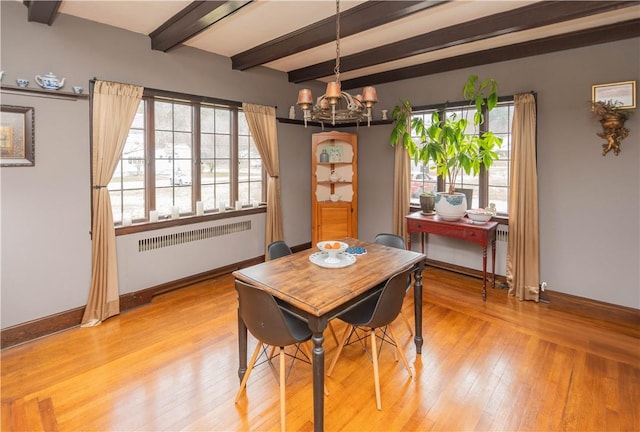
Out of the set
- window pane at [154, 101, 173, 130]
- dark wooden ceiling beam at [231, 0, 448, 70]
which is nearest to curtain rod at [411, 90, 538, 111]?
dark wooden ceiling beam at [231, 0, 448, 70]

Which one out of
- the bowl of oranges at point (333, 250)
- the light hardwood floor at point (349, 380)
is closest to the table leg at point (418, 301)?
the light hardwood floor at point (349, 380)

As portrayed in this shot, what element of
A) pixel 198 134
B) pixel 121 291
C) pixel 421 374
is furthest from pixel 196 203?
pixel 421 374

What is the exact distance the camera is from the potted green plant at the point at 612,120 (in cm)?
324

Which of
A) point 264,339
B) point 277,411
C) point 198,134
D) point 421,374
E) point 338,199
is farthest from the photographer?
point 338,199

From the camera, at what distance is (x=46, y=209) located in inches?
118

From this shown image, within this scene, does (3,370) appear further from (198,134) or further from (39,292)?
(198,134)

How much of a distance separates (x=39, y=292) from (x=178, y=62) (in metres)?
2.64

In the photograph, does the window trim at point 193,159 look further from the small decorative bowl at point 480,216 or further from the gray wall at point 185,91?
the small decorative bowl at point 480,216

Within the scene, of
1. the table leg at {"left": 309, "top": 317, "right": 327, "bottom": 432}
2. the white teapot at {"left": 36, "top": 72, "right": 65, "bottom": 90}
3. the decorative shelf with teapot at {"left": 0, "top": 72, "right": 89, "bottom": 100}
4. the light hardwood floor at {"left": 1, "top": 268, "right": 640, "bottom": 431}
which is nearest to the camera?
the table leg at {"left": 309, "top": 317, "right": 327, "bottom": 432}

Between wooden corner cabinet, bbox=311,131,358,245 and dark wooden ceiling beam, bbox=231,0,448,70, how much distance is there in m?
1.66

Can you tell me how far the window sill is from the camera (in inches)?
141

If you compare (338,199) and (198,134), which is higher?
(198,134)

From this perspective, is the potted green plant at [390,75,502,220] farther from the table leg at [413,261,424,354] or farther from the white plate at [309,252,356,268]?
the white plate at [309,252,356,268]

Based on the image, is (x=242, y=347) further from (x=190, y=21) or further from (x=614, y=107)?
(x=614, y=107)
